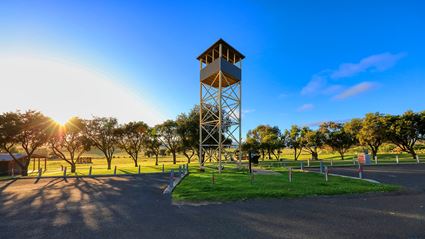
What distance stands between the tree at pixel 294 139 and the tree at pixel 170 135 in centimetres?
2950

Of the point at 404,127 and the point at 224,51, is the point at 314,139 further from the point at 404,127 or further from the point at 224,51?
the point at 224,51

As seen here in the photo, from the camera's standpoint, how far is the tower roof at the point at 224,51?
67.5ft

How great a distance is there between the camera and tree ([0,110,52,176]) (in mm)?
27370

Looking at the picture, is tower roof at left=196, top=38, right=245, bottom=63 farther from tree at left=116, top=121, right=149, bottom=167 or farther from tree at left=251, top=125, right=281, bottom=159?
tree at left=251, top=125, right=281, bottom=159

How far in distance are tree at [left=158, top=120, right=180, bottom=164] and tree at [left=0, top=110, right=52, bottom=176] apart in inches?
771

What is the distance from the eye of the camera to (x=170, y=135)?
4391 cm

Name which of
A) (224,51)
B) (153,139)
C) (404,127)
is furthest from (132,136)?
(404,127)

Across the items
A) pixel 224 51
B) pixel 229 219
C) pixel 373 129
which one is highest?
pixel 224 51

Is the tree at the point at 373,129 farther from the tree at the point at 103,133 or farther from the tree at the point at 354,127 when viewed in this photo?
the tree at the point at 103,133

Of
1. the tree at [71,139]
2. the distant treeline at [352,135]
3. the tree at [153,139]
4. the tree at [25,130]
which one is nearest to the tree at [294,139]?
the distant treeline at [352,135]

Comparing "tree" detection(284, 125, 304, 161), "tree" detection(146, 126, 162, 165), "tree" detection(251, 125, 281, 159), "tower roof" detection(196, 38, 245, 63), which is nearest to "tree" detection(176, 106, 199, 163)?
"tree" detection(146, 126, 162, 165)

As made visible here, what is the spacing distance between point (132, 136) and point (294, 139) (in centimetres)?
3991

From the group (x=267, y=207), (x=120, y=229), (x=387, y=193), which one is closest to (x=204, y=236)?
(x=120, y=229)

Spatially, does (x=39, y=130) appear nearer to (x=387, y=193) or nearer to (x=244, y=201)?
(x=244, y=201)
